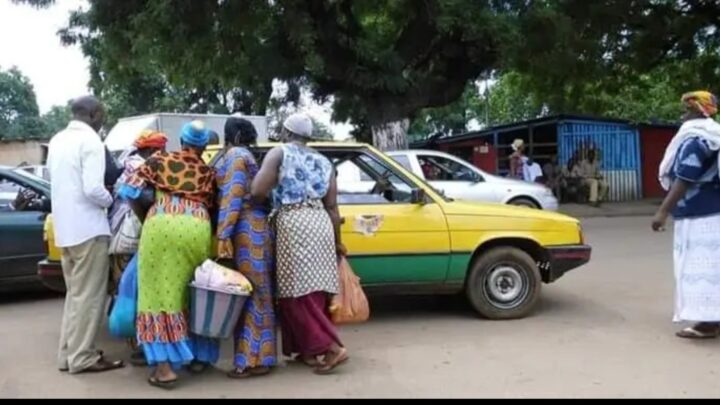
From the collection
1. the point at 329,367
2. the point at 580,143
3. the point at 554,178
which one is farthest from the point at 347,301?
the point at 580,143

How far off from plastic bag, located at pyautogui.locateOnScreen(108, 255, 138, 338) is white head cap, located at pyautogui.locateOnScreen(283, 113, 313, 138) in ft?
4.18

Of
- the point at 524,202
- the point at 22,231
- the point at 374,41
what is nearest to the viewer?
the point at 22,231

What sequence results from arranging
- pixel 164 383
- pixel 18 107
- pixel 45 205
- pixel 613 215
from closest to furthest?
pixel 164 383
pixel 45 205
pixel 613 215
pixel 18 107

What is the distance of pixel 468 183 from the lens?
12742 millimetres

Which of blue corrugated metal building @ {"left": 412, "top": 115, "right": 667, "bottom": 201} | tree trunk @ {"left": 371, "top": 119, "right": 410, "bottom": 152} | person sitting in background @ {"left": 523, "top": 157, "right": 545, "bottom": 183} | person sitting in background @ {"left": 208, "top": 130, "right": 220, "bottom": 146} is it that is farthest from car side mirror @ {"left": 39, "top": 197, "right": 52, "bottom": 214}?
blue corrugated metal building @ {"left": 412, "top": 115, "right": 667, "bottom": 201}

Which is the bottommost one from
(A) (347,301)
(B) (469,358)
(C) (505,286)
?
(B) (469,358)

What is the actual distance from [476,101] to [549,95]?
2305 cm

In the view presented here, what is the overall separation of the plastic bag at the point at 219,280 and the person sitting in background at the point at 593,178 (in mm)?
16370

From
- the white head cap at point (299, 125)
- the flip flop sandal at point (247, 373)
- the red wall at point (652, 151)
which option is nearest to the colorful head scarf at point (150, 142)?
the white head cap at point (299, 125)

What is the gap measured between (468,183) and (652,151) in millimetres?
11572

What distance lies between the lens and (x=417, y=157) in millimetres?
12477

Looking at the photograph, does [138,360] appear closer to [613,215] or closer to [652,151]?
[613,215]

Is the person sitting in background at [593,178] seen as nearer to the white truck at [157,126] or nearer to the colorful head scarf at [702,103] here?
the white truck at [157,126]

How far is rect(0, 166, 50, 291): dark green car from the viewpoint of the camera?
7.57 m
